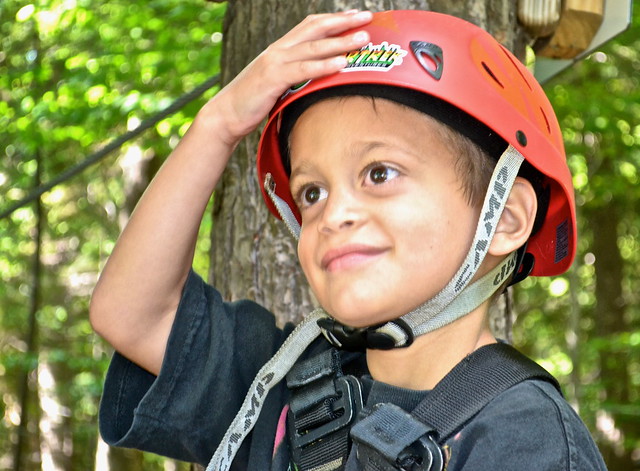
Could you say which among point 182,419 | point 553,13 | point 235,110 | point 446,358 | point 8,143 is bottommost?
point 8,143

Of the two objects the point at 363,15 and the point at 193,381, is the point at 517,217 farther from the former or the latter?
the point at 193,381

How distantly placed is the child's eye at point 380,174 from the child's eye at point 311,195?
18 centimetres

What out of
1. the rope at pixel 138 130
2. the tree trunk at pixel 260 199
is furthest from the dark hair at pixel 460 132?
the rope at pixel 138 130

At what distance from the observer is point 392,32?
6.37 ft

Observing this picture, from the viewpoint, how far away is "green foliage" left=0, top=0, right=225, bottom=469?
677 centimetres

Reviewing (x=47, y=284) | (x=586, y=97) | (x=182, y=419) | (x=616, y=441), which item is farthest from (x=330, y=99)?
(x=47, y=284)

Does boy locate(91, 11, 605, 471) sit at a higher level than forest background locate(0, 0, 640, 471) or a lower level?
higher

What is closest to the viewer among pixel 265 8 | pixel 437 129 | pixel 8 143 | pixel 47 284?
pixel 437 129

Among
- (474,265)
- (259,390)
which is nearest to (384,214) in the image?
(474,265)

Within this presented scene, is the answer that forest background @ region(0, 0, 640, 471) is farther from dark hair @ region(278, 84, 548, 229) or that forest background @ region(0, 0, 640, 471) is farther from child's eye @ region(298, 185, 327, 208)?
dark hair @ region(278, 84, 548, 229)

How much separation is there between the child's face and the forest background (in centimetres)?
186

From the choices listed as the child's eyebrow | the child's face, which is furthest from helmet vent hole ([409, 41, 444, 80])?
the child's eyebrow

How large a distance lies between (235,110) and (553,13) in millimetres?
1372

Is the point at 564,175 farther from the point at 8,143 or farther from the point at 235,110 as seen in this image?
the point at 8,143
